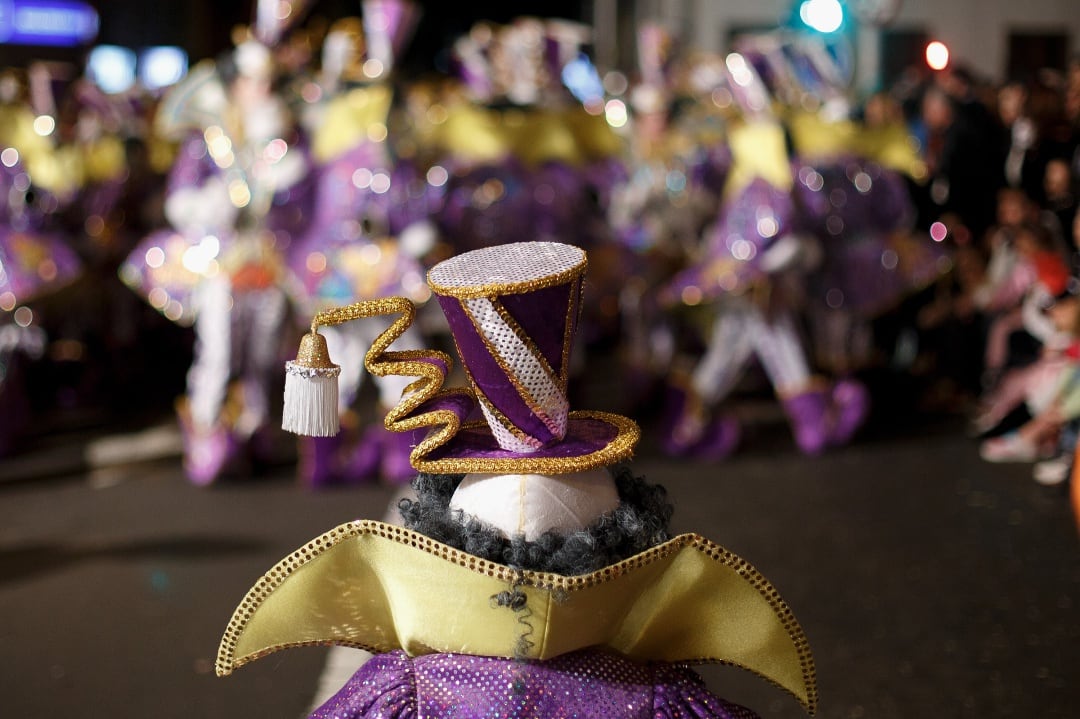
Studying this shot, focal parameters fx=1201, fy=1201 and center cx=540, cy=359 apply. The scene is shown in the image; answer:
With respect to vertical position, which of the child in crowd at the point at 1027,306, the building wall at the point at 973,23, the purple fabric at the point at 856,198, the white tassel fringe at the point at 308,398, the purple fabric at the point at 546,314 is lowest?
the child in crowd at the point at 1027,306

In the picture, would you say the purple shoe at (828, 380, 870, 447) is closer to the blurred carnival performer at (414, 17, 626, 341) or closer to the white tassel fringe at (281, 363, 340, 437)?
the blurred carnival performer at (414, 17, 626, 341)

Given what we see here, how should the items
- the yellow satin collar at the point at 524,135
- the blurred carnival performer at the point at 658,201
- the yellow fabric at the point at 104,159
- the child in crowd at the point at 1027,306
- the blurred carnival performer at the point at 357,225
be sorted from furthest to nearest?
the yellow fabric at the point at 104,159 → the blurred carnival performer at the point at 658,201 → the yellow satin collar at the point at 524,135 → the child in crowd at the point at 1027,306 → the blurred carnival performer at the point at 357,225

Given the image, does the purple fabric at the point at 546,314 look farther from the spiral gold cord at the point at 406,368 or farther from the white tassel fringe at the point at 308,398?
the white tassel fringe at the point at 308,398

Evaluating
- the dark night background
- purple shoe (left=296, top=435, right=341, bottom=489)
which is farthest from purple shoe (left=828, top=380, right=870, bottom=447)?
the dark night background

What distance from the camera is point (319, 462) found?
4086 mm

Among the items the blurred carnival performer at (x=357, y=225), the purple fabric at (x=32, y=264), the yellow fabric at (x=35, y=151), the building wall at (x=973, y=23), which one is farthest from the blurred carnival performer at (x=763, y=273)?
the building wall at (x=973, y=23)

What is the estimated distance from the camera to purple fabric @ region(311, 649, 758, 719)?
4.33ft

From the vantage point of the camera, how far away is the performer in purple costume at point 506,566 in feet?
4.25

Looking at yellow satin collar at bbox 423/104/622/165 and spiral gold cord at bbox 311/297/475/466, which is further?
yellow satin collar at bbox 423/104/622/165

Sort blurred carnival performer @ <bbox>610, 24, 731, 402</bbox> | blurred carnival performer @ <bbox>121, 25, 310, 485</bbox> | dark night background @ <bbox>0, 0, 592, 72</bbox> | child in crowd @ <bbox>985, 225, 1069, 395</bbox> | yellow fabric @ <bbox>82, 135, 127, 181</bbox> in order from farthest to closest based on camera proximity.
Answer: dark night background @ <bbox>0, 0, 592, 72</bbox> → yellow fabric @ <bbox>82, 135, 127, 181</bbox> → blurred carnival performer @ <bbox>610, 24, 731, 402</bbox> → child in crowd @ <bbox>985, 225, 1069, 395</bbox> → blurred carnival performer @ <bbox>121, 25, 310, 485</bbox>

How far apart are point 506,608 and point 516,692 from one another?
10 cm

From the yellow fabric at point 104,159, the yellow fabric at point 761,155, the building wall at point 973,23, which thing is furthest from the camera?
the building wall at point 973,23

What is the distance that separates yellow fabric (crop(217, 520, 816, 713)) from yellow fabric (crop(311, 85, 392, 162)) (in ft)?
8.93

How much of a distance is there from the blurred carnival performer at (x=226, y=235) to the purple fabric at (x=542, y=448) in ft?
8.76
